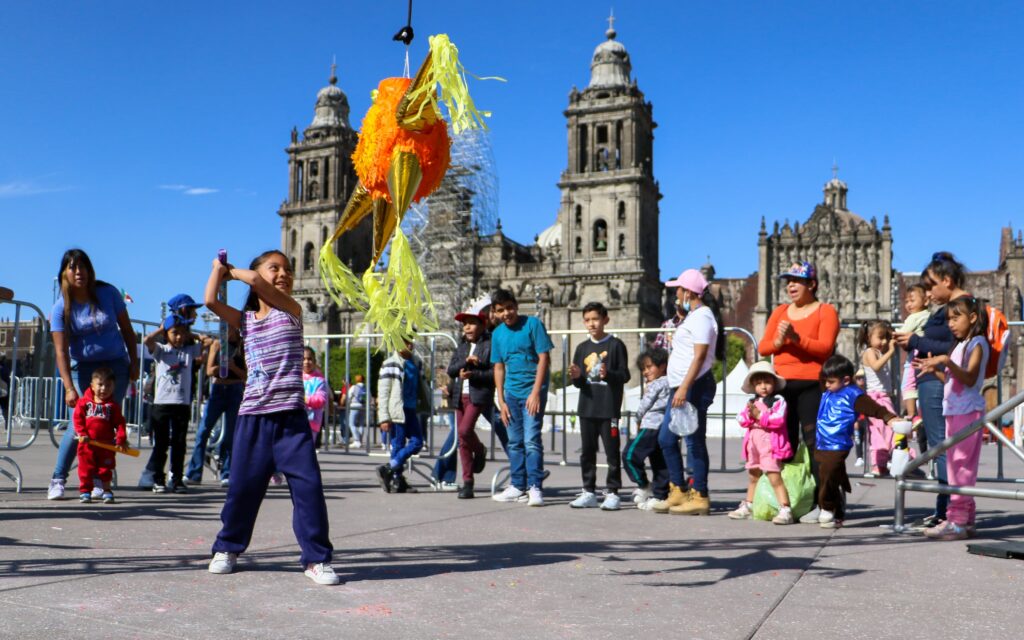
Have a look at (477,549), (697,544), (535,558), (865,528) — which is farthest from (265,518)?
(865,528)

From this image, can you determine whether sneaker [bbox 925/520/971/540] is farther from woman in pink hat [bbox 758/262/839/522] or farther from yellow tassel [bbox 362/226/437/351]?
yellow tassel [bbox 362/226/437/351]

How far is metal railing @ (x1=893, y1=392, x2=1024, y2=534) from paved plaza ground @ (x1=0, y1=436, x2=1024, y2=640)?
0.92 feet

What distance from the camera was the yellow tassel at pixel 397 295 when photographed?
390 centimetres

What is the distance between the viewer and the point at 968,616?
329cm

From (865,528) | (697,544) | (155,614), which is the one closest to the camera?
(155,614)

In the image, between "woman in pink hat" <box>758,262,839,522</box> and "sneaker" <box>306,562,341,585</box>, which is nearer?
"sneaker" <box>306,562,341,585</box>

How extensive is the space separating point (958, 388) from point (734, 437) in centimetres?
1679

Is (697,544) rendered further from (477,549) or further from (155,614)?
(155,614)

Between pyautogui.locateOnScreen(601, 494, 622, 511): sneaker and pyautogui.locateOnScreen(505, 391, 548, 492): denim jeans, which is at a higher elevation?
pyautogui.locateOnScreen(505, 391, 548, 492): denim jeans

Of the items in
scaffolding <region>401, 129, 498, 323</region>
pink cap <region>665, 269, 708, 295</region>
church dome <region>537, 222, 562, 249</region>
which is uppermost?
church dome <region>537, 222, 562, 249</region>

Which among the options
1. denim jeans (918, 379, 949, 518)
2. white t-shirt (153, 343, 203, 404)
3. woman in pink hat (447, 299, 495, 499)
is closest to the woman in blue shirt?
white t-shirt (153, 343, 203, 404)

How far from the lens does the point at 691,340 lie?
6.26 metres

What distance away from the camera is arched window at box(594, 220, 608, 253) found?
6328 centimetres

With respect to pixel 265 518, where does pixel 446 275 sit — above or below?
above
